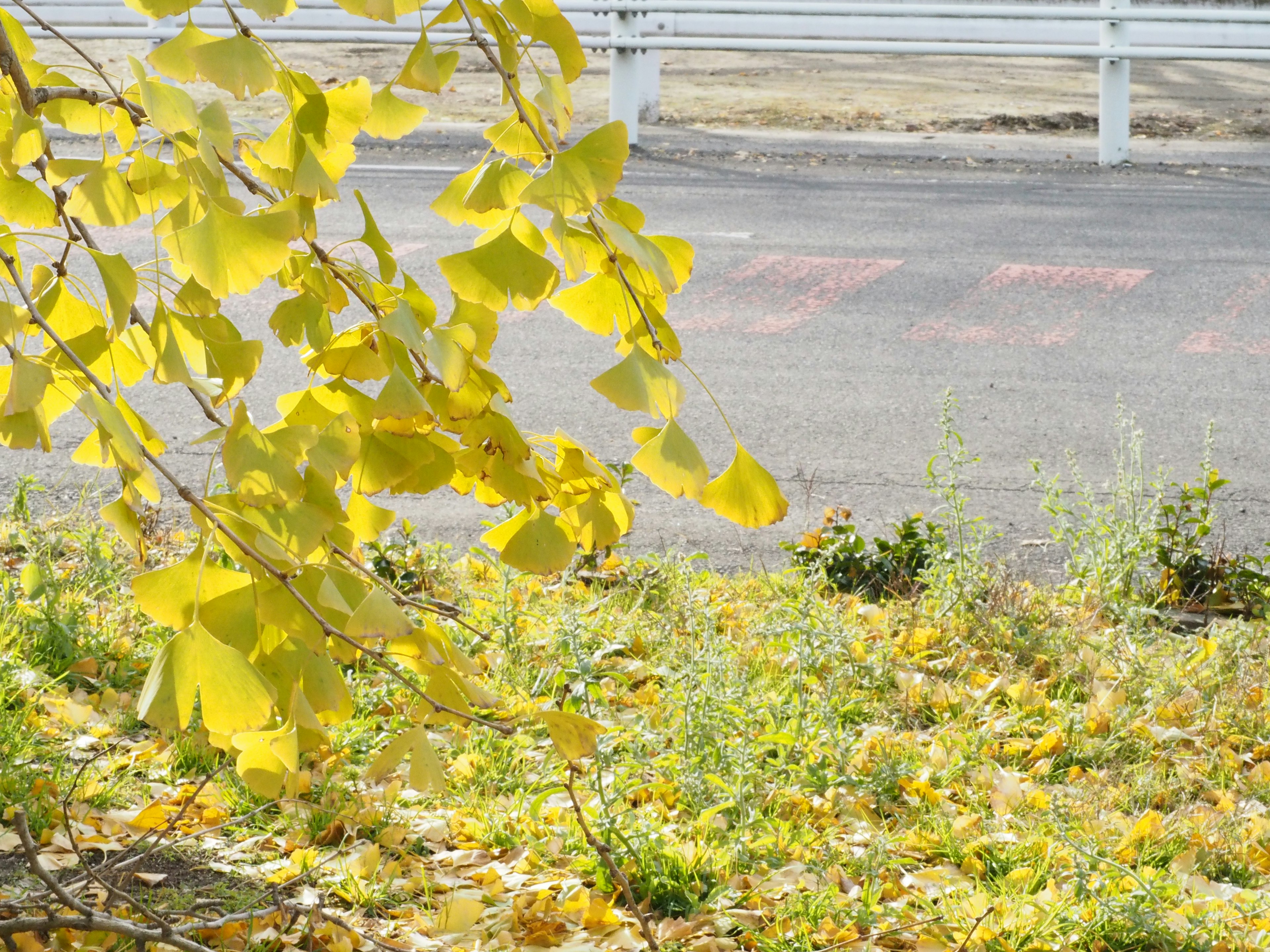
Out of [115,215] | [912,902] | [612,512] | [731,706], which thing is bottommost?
[912,902]

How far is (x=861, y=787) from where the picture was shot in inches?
108

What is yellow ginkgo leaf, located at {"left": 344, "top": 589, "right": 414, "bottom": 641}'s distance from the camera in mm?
1078

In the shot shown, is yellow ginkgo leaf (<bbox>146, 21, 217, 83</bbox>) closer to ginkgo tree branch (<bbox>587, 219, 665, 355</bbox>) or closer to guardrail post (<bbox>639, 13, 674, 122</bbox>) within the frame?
ginkgo tree branch (<bbox>587, 219, 665, 355</bbox>)

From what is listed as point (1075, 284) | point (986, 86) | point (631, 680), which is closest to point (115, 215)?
point (631, 680)

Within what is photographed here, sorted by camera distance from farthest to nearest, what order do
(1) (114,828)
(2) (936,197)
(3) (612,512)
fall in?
(2) (936,197) → (1) (114,828) → (3) (612,512)

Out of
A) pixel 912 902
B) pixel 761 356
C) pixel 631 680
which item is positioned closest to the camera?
pixel 912 902

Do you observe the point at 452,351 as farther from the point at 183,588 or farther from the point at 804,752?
the point at 804,752

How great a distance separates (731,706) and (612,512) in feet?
4.58

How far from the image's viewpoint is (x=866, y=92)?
1547 centimetres

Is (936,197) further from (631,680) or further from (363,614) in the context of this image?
(363,614)

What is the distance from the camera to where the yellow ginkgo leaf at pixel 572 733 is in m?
1.27

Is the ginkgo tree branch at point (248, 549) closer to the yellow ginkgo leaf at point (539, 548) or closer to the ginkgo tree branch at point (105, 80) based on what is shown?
the yellow ginkgo leaf at point (539, 548)

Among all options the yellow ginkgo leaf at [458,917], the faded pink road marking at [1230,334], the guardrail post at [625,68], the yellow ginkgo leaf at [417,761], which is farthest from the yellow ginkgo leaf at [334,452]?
the guardrail post at [625,68]

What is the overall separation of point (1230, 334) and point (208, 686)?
6.15 meters
